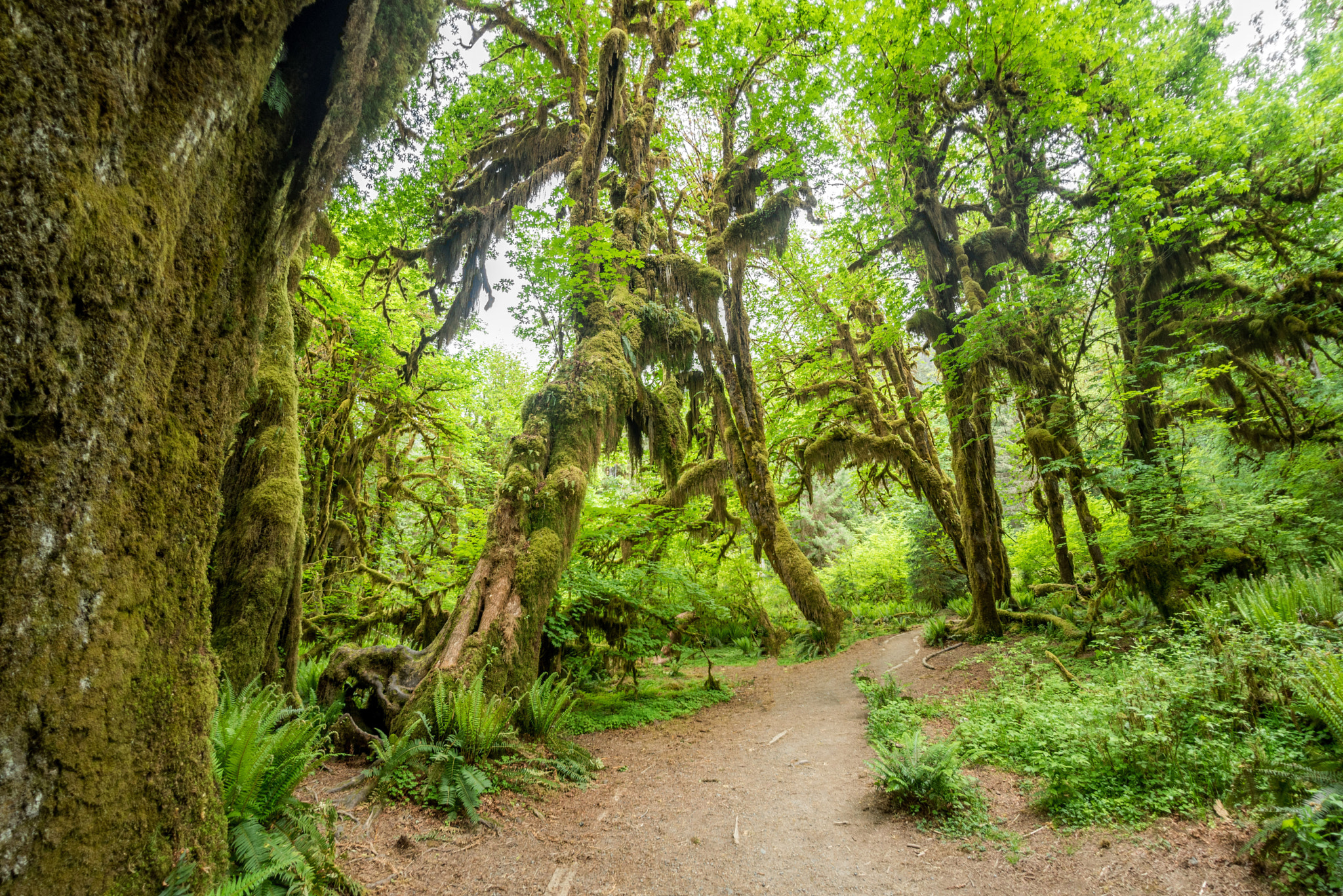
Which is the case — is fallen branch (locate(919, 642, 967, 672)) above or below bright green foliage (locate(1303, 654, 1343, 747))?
below

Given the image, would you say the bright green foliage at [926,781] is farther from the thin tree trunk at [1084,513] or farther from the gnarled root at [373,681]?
the thin tree trunk at [1084,513]

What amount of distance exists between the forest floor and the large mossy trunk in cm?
168

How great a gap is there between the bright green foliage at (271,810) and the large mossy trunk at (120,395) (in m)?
0.22

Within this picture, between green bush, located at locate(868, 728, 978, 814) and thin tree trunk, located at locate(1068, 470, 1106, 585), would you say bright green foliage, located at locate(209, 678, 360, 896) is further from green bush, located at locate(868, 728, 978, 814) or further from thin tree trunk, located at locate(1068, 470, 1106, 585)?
thin tree trunk, located at locate(1068, 470, 1106, 585)

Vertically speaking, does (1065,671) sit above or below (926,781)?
below

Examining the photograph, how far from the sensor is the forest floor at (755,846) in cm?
293

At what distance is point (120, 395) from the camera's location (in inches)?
65.6

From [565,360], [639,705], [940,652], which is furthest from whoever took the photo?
[940,652]

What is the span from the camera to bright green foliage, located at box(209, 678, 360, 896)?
7.21 ft

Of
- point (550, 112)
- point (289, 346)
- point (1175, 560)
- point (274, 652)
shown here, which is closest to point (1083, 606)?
point (1175, 560)

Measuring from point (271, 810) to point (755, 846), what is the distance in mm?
2990

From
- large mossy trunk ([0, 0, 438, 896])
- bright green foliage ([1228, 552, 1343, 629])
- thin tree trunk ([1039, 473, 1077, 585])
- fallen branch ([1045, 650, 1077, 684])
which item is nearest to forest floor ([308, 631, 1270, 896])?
large mossy trunk ([0, 0, 438, 896])

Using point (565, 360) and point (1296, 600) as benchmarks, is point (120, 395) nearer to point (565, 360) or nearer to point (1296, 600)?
point (565, 360)

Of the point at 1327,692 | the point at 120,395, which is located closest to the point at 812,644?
the point at 1327,692
